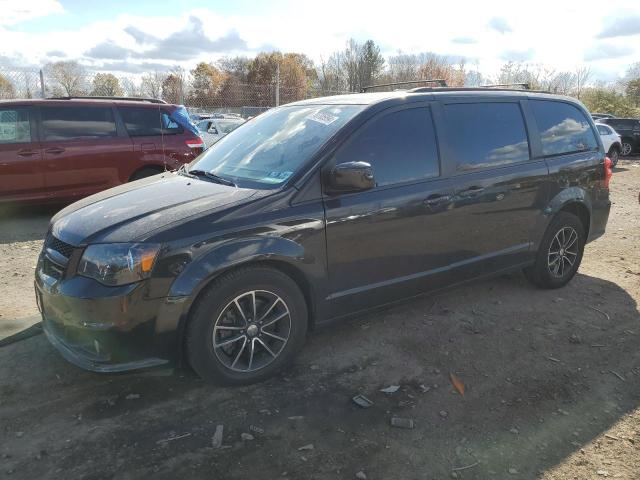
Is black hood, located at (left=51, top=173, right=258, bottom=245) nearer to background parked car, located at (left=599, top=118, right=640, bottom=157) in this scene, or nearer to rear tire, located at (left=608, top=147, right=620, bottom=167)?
rear tire, located at (left=608, top=147, right=620, bottom=167)

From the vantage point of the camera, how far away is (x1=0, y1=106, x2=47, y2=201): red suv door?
7379mm

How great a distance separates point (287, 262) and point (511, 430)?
1.63 m

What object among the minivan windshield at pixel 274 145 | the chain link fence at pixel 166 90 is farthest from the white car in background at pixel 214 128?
the minivan windshield at pixel 274 145

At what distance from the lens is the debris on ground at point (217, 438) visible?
2.80 metres

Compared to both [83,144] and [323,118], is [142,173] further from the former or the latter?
[323,118]

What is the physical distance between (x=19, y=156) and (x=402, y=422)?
6839 mm

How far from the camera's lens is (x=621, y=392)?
3.39 m

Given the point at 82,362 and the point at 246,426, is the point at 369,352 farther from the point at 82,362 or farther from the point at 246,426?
the point at 82,362

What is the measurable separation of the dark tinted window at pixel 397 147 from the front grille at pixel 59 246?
1.76 meters

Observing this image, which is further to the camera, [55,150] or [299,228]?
[55,150]

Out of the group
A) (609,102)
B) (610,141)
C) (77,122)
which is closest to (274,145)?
(77,122)

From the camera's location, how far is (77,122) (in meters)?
7.83

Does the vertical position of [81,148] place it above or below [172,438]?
above

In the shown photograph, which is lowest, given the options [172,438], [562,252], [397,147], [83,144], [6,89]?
[172,438]
